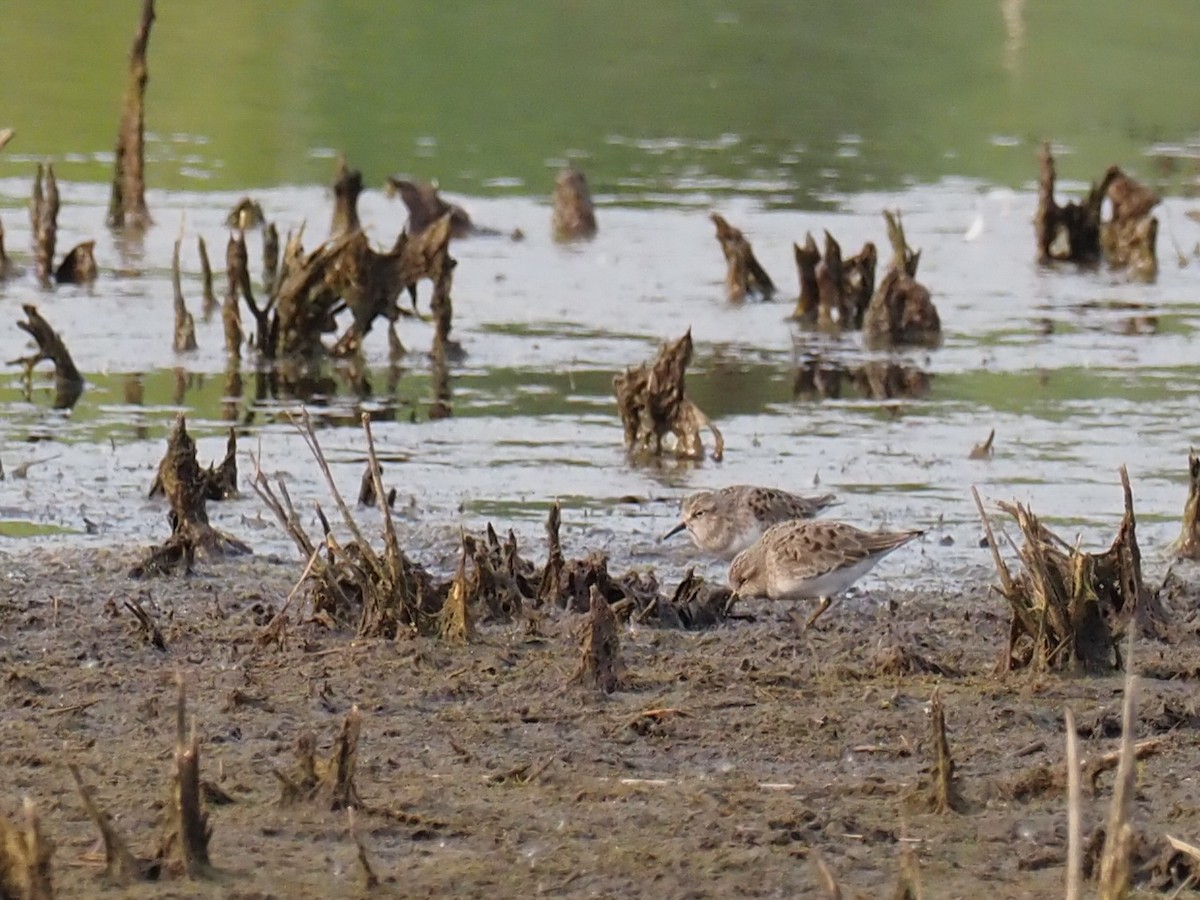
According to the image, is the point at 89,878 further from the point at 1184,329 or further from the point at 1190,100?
the point at 1190,100

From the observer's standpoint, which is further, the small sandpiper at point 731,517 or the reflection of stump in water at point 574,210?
the reflection of stump in water at point 574,210

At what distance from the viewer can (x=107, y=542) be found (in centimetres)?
892

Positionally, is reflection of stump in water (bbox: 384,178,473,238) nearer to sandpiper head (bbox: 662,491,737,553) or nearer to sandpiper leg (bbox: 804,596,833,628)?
sandpiper head (bbox: 662,491,737,553)

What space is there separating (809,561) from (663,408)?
3.03 meters

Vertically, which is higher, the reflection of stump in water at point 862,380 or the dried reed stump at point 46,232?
the dried reed stump at point 46,232

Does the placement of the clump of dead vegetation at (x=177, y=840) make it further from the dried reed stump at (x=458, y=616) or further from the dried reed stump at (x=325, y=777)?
the dried reed stump at (x=458, y=616)

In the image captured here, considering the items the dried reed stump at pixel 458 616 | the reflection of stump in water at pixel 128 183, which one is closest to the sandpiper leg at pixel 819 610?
the dried reed stump at pixel 458 616

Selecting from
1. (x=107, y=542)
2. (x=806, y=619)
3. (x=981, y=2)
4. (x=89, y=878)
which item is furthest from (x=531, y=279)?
(x=981, y=2)

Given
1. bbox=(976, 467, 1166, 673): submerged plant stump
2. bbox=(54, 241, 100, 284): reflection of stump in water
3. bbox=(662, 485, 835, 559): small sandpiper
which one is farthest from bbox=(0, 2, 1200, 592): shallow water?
bbox=(976, 467, 1166, 673): submerged plant stump

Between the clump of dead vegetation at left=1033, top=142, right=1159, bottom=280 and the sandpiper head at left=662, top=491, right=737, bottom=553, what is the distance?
834 centimetres

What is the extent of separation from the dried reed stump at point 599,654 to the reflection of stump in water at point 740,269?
8760 millimetres

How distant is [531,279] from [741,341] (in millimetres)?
2660

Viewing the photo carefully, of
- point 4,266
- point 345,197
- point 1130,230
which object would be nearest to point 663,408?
point 4,266

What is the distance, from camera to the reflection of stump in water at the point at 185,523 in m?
8.31
